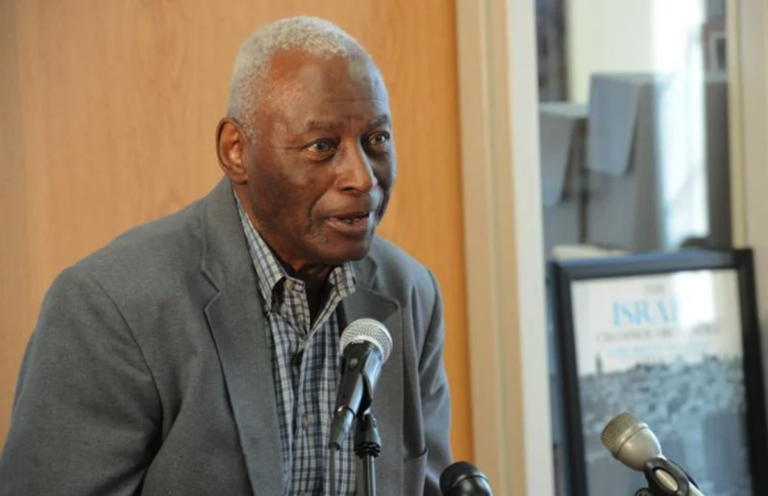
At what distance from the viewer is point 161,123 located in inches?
107

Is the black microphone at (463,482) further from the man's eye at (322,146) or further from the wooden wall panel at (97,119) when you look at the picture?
the wooden wall panel at (97,119)

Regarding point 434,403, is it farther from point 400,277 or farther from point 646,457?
point 646,457

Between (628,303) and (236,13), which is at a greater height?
(236,13)

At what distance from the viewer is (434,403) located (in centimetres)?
225

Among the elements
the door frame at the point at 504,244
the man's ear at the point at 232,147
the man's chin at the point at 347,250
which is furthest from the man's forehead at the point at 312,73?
the door frame at the point at 504,244

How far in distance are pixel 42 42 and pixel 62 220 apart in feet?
1.27

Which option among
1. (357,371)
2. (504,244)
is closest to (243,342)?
(357,371)

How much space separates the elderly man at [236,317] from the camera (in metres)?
1.81

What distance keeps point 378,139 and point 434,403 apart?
1.88 ft

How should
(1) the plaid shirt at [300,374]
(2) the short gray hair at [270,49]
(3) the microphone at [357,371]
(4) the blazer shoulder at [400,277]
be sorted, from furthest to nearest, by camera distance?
1. (4) the blazer shoulder at [400,277]
2. (1) the plaid shirt at [300,374]
3. (2) the short gray hair at [270,49]
4. (3) the microphone at [357,371]

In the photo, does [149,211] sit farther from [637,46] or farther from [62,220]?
[637,46]

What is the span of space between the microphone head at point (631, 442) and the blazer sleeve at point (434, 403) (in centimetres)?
64

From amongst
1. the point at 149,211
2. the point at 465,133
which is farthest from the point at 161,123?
the point at 465,133

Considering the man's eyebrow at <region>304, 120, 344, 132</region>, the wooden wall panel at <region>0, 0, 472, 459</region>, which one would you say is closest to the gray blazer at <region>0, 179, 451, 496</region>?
the man's eyebrow at <region>304, 120, 344, 132</region>
